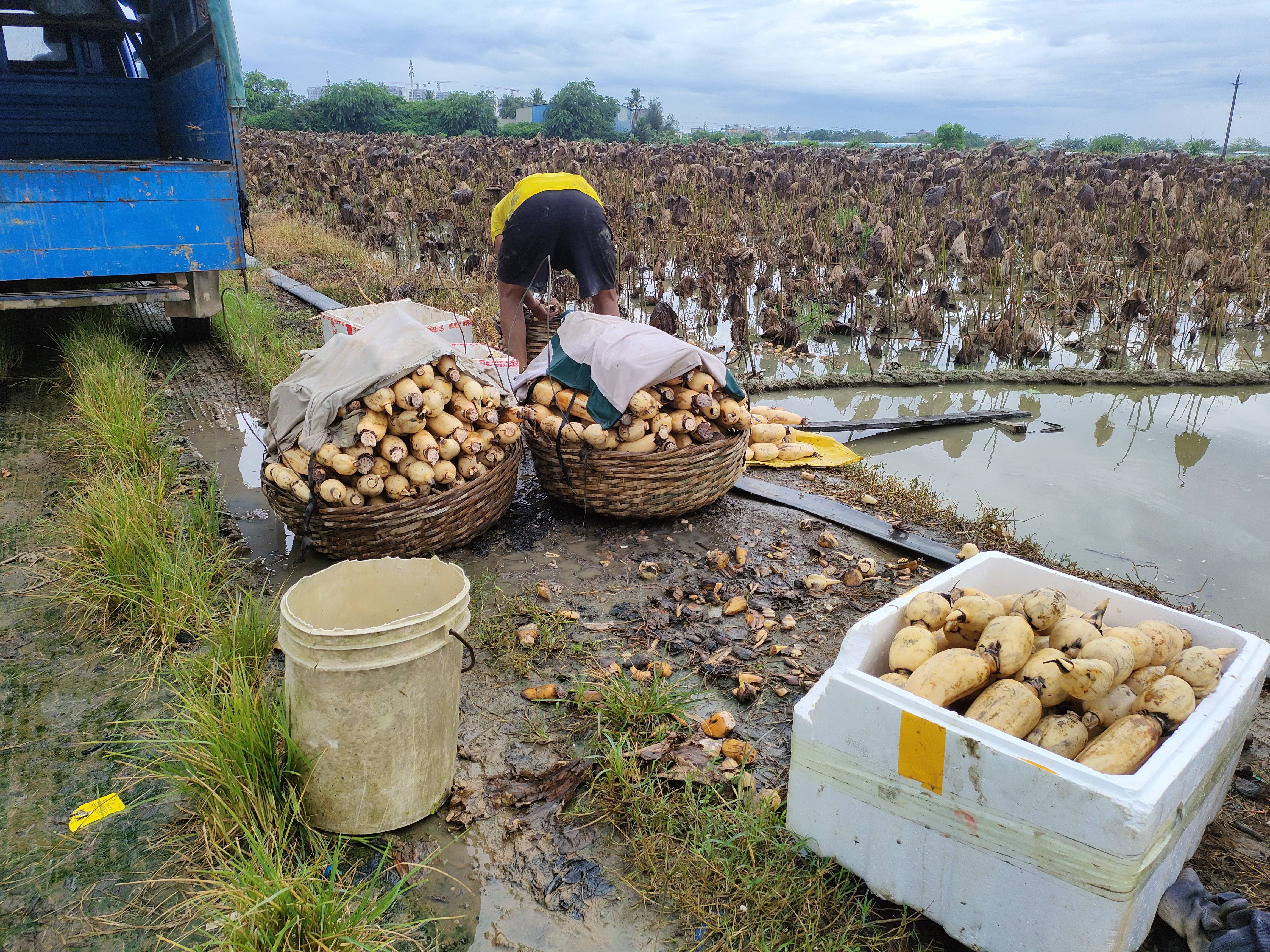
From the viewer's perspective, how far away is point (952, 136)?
37.6 metres

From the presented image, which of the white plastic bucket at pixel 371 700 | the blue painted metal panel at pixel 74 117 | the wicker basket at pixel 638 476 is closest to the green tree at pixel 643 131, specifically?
the blue painted metal panel at pixel 74 117

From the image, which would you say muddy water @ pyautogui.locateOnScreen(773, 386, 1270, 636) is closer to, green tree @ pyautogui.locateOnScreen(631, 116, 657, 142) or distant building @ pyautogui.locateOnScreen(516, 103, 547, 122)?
green tree @ pyautogui.locateOnScreen(631, 116, 657, 142)

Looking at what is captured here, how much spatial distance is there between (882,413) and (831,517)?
271 cm

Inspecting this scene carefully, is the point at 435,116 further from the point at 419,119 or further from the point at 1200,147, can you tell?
the point at 1200,147

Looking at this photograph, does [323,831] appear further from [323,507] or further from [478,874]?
[323,507]

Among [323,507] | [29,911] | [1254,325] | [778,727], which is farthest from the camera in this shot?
[1254,325]

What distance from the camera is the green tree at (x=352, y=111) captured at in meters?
43.6

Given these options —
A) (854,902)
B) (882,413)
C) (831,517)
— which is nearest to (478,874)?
(854,902)

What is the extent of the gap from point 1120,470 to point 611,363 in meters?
3.76

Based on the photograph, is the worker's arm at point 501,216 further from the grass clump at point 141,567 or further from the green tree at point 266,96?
the green tree at point 266,96

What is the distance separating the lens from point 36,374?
5.89 metres

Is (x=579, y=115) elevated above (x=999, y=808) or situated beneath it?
elevated above

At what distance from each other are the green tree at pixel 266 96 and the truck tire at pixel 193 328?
4028cm

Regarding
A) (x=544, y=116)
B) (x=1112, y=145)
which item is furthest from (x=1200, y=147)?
(x=544, y=116)
